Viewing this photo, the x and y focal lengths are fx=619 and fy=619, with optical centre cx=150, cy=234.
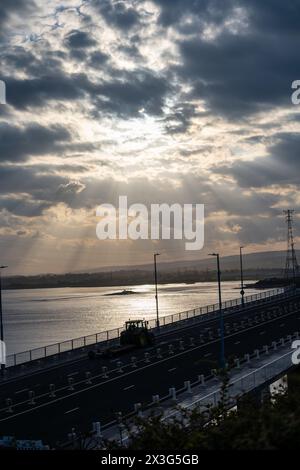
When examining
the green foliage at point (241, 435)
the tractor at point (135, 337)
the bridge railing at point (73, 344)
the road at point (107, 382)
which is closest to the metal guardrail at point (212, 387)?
the road at point (107, 382)

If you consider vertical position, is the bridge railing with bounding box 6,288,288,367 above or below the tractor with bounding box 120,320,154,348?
below

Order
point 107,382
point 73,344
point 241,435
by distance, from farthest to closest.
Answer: point 73,344
point 107,382
point 241,435

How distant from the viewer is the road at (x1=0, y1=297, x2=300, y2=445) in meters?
31.5

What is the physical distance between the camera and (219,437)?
10750 millimetres

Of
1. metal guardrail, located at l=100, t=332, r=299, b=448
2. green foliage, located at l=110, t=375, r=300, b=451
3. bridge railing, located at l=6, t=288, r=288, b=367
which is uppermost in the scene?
green foliage, located at l=110, t=375, r=300, b=451

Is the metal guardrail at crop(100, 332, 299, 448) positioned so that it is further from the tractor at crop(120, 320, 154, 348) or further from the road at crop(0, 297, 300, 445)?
the tractor at crop(120, 320, 154, 348)

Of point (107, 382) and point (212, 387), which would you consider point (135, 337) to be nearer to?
point (107, 382)

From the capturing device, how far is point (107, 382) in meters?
42.7

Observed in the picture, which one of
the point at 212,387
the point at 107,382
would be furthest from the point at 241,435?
the point at 107,382

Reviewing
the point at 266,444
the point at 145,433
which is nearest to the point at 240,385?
the point at 145,433

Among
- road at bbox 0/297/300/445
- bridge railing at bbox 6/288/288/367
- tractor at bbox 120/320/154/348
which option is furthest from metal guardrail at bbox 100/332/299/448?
tractor at bbox 120/320/154/348

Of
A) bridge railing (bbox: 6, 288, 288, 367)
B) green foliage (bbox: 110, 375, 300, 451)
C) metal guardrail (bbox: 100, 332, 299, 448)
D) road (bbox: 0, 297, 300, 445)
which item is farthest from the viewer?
bridge railing (bbox: 6, 288, 288, 367)
